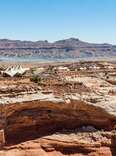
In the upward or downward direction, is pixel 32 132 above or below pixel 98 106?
below

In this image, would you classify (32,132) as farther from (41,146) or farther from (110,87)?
(110,87)

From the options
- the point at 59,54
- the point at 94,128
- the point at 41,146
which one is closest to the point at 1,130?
the point at 41,146

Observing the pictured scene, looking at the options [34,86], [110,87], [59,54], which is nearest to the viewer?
[34,86]

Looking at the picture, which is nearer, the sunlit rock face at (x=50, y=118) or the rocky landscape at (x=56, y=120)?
the rocky landscape at (x=56, y=120)

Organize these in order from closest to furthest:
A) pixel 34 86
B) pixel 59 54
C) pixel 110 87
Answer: pixel 34 86
pixel 110 87
pixel 59 54

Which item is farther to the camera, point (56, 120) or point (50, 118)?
point (56, 120)

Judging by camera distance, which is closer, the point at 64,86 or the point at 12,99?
the point at 12,99

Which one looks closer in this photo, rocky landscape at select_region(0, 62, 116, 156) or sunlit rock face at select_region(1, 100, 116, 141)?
rocky landscape at select_region(0, 62, 116, 156)

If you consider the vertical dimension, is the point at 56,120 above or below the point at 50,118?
below
